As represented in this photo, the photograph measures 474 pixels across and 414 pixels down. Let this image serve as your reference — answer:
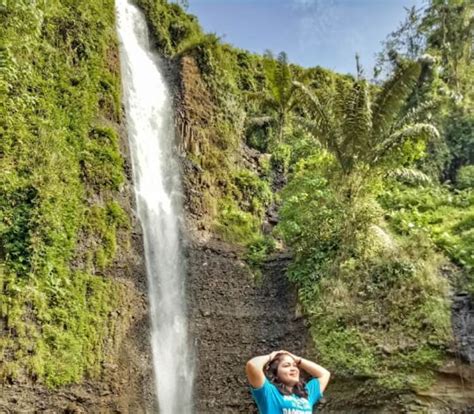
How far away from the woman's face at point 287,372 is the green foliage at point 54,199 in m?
5.70

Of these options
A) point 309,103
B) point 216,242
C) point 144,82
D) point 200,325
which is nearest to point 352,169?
point 309,103

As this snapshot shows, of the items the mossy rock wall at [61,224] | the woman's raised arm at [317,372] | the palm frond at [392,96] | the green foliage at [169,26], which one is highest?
the green foliage at [169,26]

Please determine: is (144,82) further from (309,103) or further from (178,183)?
(309,103)

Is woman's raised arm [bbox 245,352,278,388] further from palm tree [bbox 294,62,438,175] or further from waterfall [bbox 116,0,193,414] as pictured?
palm tree [bbox 294,62,438,175]

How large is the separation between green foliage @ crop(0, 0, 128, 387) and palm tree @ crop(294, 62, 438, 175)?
4.39 metres

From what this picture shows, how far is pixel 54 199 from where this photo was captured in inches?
350

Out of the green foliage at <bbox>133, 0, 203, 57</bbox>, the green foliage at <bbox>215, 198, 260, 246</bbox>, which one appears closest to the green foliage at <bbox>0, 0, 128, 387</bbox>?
the green foliage at <bbox>215, 198, 260, 246</bbox>

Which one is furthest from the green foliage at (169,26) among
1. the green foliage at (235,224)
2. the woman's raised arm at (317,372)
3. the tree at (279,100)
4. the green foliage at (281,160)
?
the woman's raised arm at (317,372)

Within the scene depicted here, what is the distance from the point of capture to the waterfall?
9.36 meters

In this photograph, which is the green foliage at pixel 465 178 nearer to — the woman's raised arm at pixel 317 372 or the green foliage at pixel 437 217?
the green foliage at pixel 437 217

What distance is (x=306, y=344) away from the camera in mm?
9273

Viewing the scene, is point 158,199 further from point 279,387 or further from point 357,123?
point 279,387

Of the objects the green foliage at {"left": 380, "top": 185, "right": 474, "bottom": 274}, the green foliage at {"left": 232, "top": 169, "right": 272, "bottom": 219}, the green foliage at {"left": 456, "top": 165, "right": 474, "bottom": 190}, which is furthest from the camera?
the green foliage at {"left": 456, "top": 165, "right": 474, "bottom": 190}

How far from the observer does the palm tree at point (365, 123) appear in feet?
35.8
